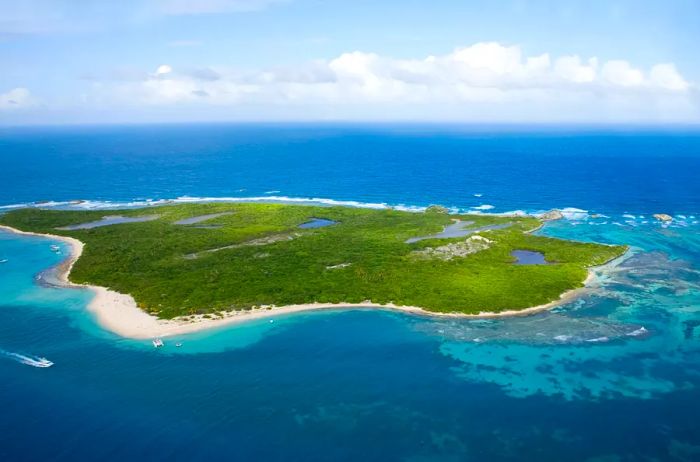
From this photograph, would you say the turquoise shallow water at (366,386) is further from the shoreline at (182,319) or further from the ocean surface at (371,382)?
the shoreline at (182,319)

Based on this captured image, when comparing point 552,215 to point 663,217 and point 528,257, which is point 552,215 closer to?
point 663,217

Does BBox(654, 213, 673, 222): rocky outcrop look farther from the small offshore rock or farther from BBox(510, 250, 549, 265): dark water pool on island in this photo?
BBox(510, 250, 549, 265): dark water pool on island

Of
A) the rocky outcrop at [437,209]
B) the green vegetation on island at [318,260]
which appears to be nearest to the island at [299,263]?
the green vegetation on island at [318,260]

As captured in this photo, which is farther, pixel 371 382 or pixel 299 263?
pixel 299 263

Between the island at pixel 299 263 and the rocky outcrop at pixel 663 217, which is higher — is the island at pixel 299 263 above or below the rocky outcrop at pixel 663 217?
below

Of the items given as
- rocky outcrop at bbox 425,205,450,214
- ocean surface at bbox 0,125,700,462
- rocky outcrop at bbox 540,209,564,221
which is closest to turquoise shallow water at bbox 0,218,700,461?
ocean surface at bbox 0,125,700,462

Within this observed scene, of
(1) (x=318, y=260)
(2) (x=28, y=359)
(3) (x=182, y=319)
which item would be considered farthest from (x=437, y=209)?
(2) (x=28, y=359)
